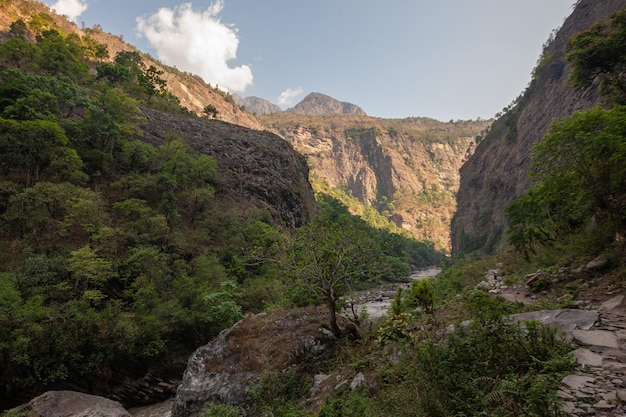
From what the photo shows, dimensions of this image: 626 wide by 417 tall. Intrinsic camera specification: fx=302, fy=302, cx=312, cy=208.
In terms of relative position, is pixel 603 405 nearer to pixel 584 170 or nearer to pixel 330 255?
pixel 330 255

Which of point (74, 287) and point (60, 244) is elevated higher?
point (60, 244)

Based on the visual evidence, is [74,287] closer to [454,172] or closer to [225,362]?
[225,362]

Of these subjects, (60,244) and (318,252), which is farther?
(60,244)

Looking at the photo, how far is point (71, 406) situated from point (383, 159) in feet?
568

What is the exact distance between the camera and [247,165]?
123 feet

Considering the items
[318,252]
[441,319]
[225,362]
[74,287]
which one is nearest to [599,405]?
[441,319]

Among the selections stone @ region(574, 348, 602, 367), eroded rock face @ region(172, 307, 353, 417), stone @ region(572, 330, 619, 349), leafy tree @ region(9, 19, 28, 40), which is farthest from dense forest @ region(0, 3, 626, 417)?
leafy tree @ region(9, 19, 28, 40)

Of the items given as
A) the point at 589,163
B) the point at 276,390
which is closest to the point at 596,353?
the point at 589,163

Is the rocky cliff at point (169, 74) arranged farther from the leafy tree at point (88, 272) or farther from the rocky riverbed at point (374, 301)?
the leafy tree at point (88, 272)

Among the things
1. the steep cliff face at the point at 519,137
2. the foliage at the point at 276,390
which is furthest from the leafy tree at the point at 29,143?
the steep cliff face at the point at 519,137

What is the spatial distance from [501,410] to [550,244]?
37.0 ft

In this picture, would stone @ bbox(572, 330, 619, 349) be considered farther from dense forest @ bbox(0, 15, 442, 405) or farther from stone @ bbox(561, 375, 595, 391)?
dense forest @ bbox(0, 15, 442, 405)

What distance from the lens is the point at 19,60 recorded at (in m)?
27.6

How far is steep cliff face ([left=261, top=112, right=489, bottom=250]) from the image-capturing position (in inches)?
6216
